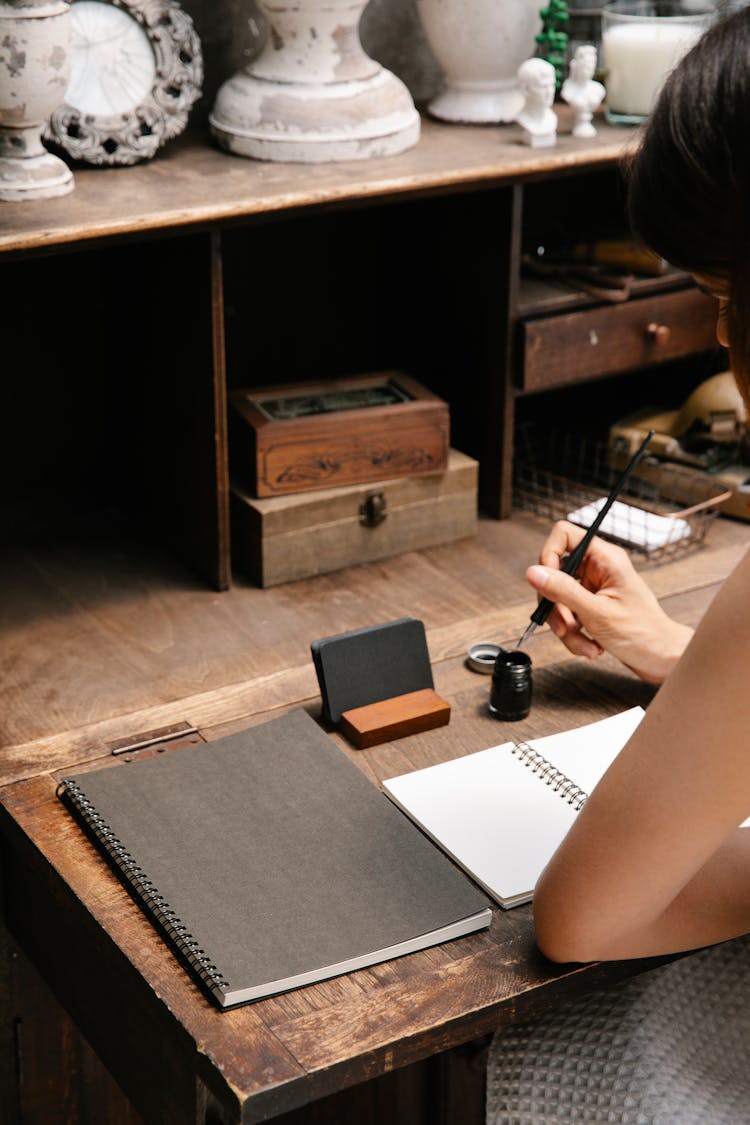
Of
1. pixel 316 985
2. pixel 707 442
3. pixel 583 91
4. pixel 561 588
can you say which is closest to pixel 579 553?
pixel 561 588

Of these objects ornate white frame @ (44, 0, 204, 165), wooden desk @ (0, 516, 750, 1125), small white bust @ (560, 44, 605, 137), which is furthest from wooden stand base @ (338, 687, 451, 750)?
small white bust @ (560, 44, 605, 137)

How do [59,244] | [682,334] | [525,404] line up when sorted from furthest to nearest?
[525,404], [682,334], [59,244]

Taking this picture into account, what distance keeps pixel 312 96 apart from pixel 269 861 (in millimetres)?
1086

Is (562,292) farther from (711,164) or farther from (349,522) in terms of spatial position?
(711,164)

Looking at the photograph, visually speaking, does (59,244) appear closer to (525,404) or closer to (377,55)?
(377,55)

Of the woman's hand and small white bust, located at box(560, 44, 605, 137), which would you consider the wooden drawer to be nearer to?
small white bust, located at box(560, 44, 605, 137)

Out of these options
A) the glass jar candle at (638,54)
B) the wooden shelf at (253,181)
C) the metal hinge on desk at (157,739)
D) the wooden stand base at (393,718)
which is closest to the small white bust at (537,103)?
the wooden shelf at (253,181)

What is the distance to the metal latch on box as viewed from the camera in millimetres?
2004

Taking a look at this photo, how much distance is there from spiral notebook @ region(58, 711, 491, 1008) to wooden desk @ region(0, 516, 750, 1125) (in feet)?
0.07

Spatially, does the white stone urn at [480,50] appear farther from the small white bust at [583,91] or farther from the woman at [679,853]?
the woman at [679,853]

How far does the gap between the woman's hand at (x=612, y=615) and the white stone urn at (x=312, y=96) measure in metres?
0.66

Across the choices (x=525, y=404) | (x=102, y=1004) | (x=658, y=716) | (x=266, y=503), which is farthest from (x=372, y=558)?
(x=658, y=716)

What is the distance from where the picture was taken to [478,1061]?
5.65 feet

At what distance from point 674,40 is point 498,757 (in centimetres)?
117
